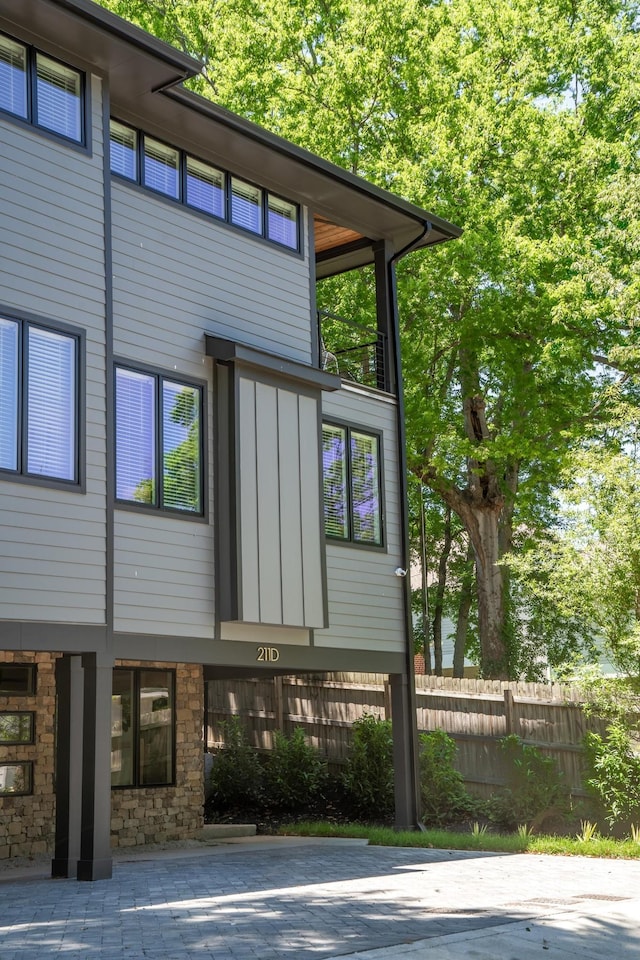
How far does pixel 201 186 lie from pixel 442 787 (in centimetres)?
885

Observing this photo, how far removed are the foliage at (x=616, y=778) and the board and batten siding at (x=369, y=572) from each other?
9.74 feet

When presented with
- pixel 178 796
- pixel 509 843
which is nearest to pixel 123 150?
pixel 178 796

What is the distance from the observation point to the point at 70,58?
10922 millimetres

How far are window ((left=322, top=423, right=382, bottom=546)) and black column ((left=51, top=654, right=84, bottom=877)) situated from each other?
423 cm

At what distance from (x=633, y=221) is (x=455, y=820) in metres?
9.53

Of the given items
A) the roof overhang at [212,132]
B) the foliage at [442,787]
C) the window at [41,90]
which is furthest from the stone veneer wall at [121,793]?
the roof overhang at [212,132]

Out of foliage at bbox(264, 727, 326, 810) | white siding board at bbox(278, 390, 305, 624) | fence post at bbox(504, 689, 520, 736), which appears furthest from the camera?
foliage at bbox(264, 727, 326, 810)

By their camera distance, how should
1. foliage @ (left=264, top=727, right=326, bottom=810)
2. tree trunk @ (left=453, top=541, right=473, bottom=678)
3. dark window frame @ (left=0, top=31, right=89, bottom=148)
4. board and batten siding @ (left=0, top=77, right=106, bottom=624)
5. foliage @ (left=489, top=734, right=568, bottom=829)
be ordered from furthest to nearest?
tree trunk @ (left=453, top=541, right=473, bottom=678), foliage @ (left=264, top=727, right=326, bottom=810), foliage @ (left=489, top=734, right=568, bottom=829), dark window frame @ (left=0, top=31, right=89, bottom=148), board and batten siding @ (left=0, top=77, right=106, bottom=624)

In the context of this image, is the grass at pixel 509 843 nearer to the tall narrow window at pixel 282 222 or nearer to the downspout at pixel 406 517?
the downspout at pixel 406 517

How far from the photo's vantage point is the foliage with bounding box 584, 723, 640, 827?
13.4 meters

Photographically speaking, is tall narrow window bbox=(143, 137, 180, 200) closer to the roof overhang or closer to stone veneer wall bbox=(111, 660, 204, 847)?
the roof overhang

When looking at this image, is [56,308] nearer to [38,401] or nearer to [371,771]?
[38,401]

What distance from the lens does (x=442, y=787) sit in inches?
599

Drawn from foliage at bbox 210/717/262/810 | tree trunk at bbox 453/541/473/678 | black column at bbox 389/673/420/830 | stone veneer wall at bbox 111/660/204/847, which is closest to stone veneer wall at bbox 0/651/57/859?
stone veneer wall at bbox 111/660/204/847
